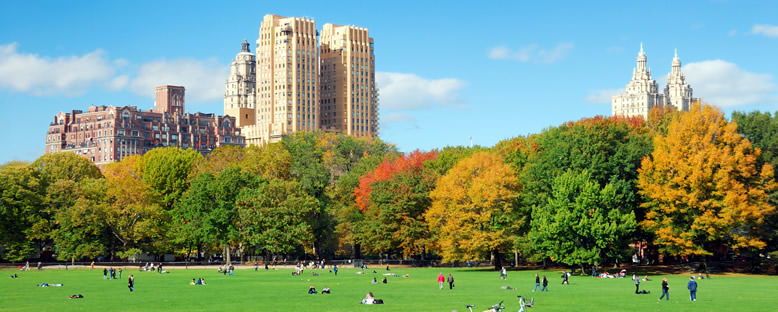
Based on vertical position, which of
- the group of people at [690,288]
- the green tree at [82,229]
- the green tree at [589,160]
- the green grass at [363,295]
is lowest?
the green grass at [363,295]

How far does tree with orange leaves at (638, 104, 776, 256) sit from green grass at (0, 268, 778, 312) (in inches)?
285

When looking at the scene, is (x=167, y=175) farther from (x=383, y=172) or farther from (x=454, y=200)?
(x=454, y=200)

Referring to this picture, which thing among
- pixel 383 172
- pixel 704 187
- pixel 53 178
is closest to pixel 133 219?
pixel 53 178

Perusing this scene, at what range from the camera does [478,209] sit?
9469 cm

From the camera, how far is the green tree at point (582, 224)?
275 ft

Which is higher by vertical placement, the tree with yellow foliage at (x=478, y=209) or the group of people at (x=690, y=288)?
the tree with yellow foliage at (x=478, y=209)

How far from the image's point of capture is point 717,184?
8356 centimetres

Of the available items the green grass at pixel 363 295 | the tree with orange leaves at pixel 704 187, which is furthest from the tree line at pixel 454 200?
the green grass at pixel 363 295

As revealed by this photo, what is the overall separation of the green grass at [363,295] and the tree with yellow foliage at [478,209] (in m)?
14.3

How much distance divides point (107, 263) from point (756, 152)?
77682 mm

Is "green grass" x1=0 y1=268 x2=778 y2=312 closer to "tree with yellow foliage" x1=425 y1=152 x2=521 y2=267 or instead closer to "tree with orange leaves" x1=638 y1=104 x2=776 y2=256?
"tree with orange leaves" x1=638 y1=104 x2=776 y2=256

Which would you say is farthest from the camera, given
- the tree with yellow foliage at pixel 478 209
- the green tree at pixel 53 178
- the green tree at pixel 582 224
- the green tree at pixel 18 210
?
the green tree at pixel 53 178

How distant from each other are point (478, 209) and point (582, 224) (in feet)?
46.4

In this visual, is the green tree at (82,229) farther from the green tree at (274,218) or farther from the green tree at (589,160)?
the green tree at (589,160)
